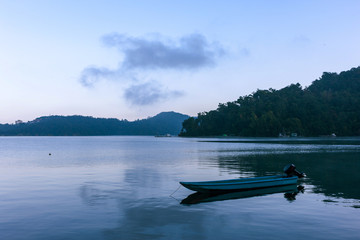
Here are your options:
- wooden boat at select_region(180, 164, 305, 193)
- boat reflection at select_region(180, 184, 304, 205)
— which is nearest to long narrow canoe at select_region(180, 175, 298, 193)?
wooden boat at select_region(180, 164, 305, 193)

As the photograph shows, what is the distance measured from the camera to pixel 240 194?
28.7 m

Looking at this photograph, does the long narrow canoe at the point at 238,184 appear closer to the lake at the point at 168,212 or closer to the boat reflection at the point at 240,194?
the boat reflection at the point at 240,194

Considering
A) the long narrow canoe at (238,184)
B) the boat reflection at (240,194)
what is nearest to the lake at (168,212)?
the boat reflection at (240,194)

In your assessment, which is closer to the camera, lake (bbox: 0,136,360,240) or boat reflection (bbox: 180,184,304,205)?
lake (bbox: 0,136,360,240)

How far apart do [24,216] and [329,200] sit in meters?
23.8

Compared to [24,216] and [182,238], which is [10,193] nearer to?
[24,216]

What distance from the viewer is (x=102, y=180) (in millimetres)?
38875

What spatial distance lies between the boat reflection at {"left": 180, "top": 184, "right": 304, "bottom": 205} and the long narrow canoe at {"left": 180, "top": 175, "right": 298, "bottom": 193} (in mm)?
403

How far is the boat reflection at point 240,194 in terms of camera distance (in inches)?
1050

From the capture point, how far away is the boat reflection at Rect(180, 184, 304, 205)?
26672 mm

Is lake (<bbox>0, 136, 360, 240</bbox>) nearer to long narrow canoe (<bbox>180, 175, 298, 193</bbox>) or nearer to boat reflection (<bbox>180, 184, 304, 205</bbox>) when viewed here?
boat reflection (<bbox>180, 184, 304, 205</bbox>)

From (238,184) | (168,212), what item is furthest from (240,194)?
(168,212)

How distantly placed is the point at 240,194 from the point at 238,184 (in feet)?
3.05

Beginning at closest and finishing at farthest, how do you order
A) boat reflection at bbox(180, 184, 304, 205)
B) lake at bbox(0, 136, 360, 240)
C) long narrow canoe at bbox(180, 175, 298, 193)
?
1. lake at bbox(0, 136, 360, 240)
2. boat reflection at bbox(180, 184, 304, 205)
3. long narrow canoe at bbox(180, 175, 298, 193)
